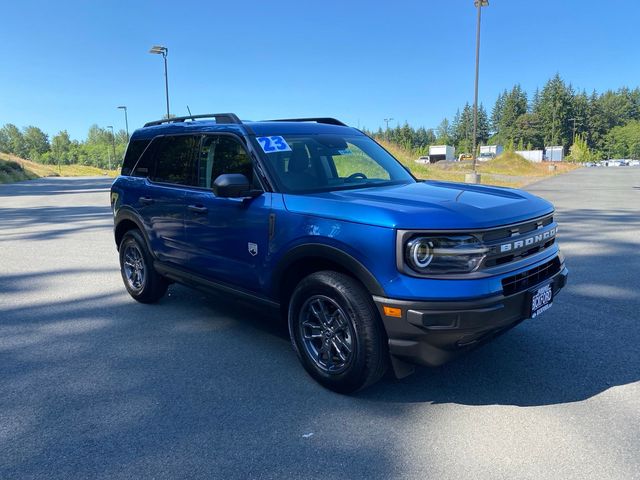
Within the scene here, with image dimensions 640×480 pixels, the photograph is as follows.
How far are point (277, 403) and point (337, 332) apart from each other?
623 mm

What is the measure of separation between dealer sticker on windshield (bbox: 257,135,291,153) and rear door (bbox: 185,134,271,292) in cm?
16

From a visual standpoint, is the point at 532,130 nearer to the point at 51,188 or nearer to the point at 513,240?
the point at 51,188

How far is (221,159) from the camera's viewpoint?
4262mm

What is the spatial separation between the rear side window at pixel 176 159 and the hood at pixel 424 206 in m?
1.44

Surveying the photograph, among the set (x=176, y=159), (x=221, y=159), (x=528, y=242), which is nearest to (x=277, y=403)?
(x=528, y=242)

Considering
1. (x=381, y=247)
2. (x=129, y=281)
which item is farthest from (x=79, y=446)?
(x=129, y=281)

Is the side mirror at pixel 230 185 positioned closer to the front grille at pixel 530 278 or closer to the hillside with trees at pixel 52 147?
the front grille at pixel 530 278

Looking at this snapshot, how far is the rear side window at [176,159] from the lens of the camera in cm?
459

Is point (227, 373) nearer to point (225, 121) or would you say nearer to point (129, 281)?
point (225, 121)

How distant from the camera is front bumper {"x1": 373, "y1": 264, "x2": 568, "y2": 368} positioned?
9.22ft

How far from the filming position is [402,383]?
3.57 m

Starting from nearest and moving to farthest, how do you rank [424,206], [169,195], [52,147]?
[424,206]
[169,195]
[52,147]

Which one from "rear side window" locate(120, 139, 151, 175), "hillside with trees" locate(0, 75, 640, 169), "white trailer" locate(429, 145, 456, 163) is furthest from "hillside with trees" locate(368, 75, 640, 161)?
"rear side window" locate(120, 139, 151, 175)

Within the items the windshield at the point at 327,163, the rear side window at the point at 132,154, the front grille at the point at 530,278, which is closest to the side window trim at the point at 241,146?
the windshield at the point at 327,163
